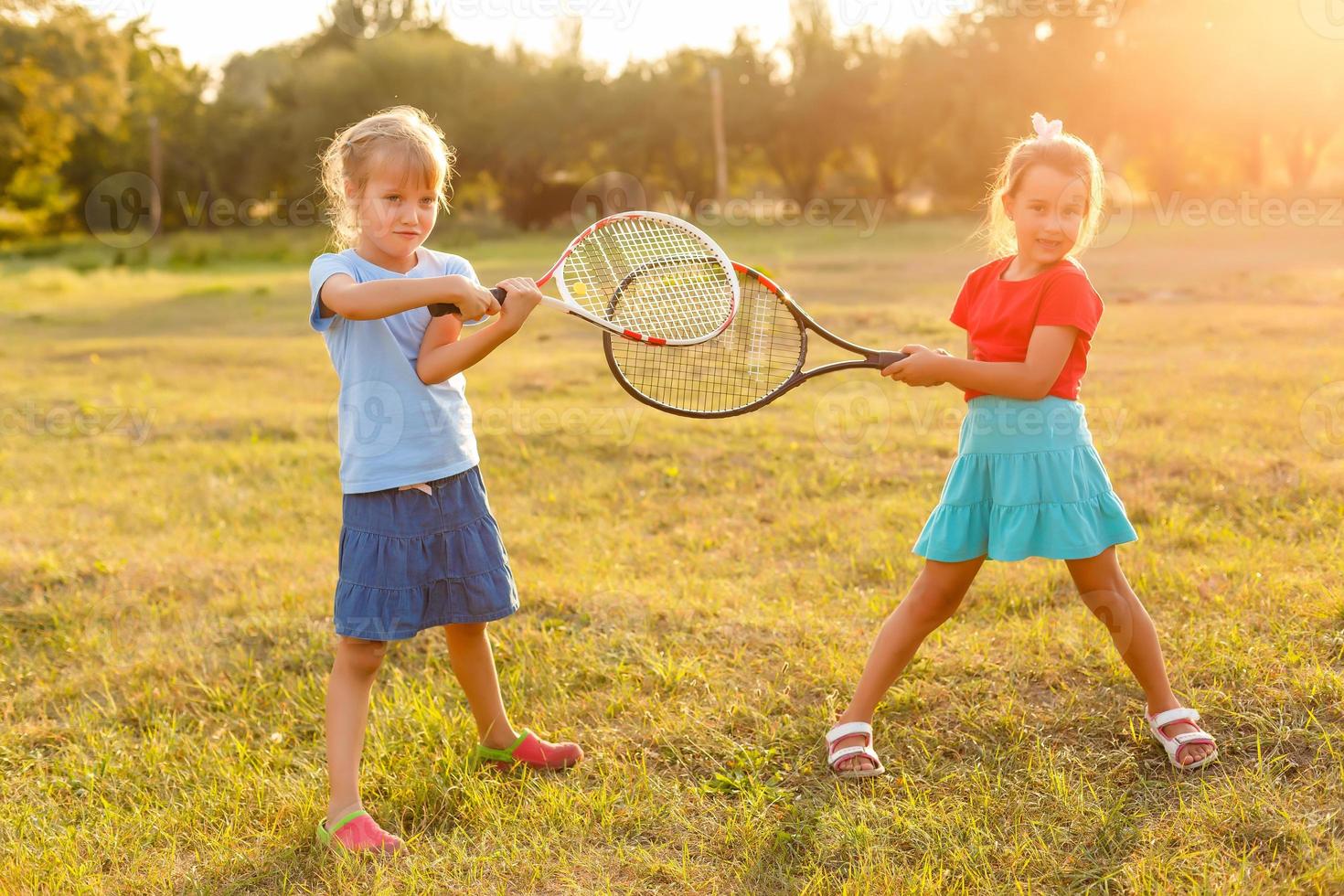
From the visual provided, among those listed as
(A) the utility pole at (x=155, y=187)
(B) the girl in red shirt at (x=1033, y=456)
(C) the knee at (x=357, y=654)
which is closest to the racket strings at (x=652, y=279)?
(B) the girl in red shirt at (x=1033, y=456)

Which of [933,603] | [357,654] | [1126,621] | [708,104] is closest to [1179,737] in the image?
[1126,621]

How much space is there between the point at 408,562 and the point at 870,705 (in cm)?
126

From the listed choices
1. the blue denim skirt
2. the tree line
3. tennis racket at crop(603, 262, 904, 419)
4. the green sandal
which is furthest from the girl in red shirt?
the tree line

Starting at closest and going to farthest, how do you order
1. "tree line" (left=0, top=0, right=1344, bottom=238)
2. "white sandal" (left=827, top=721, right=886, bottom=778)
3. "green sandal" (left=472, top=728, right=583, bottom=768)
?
1. "white sandal" (left=827, top=721, right=886, bottom=778)
2. "green sandal" (left=472, top=728, right=583, bottom=768)
3. "tree line" (left=0, top=0, right=1344, bottom=238)

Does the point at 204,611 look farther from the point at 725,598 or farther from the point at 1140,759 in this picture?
the point at 1140,759

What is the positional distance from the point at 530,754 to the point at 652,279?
1.36m

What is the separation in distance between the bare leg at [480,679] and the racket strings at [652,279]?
0.93 meters

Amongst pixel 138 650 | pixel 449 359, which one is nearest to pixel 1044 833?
pixel 449 359

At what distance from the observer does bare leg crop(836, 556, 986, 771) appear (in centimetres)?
290

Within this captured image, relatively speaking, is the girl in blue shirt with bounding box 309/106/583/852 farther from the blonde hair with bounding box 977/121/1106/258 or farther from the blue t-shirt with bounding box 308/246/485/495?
the blonde hair with bounding box 977/121/1106/258

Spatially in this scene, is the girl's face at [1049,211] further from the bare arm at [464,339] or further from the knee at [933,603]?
the bare arm at [464,339]

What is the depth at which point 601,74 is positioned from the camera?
121ft

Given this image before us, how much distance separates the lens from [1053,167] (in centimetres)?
276

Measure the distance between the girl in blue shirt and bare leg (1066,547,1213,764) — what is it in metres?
1.48
